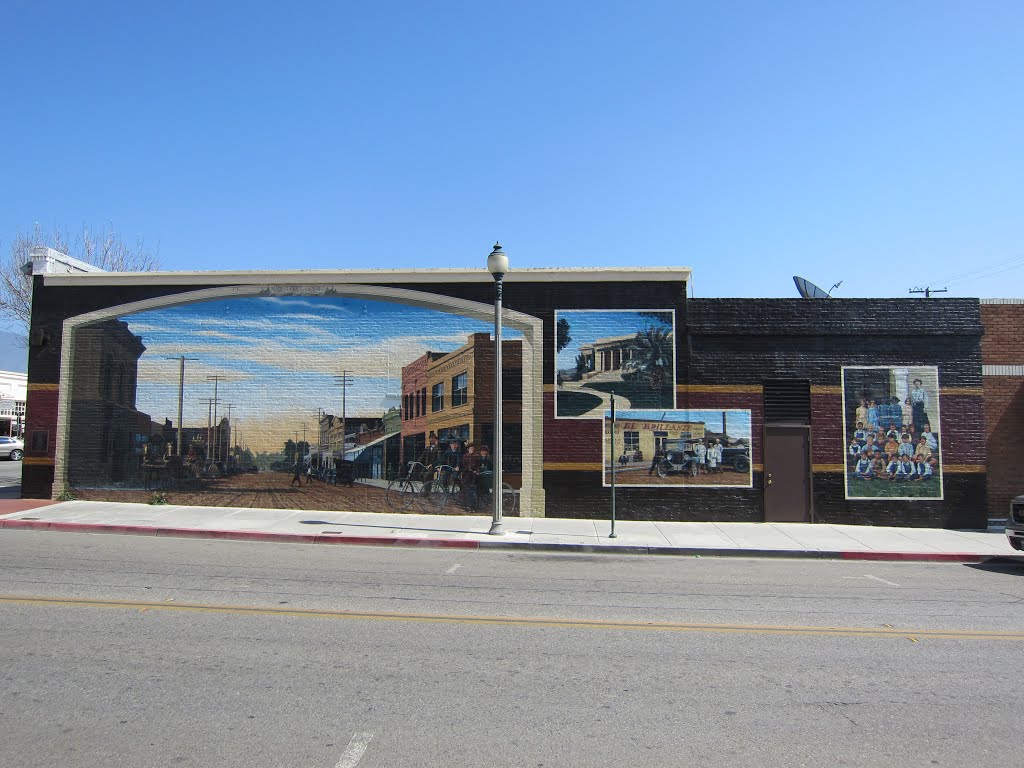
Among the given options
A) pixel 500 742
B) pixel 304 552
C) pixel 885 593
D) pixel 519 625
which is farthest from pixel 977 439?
pixel 500 742

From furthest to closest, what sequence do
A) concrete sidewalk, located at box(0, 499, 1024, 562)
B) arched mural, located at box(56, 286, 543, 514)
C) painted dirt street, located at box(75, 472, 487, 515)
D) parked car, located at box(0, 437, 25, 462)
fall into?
parked car, located at box(0, 437, 25, 462), painted dirt street, located at box(75, 472, 487, 515), arched mural, located at box(56, 286, 543, 514), concrete sidewalk, located at box(0, 499, 1024, 562)

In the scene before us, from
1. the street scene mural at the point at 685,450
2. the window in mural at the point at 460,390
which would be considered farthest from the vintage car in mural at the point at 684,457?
the window in mural at the point at 460,390

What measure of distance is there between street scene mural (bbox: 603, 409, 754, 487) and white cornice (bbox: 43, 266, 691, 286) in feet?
10.4

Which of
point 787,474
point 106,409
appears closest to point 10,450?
point 106,409

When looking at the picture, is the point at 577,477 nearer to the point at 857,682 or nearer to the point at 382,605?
the point at 382,605

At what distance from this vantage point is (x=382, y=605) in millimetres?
8133

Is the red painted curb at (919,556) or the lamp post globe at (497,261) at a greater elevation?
the lamp post globe at (497,261)

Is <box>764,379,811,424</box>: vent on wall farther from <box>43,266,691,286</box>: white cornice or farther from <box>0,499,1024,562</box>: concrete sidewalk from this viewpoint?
<box>43,266,691,286</box>: white cornice

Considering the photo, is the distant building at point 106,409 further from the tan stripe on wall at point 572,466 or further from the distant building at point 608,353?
the distant building at point 608,353

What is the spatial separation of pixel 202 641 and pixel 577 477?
10.6 meters

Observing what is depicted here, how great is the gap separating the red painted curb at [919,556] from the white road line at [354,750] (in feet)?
35.2

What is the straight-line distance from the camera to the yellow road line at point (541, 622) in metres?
7.31

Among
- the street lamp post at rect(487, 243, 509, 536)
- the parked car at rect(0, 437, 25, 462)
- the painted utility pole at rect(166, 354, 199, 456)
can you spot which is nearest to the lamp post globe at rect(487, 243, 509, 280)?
the street lamp post at rect(487, 243, 509, 536)

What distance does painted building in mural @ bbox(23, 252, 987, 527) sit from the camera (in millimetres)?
16047
